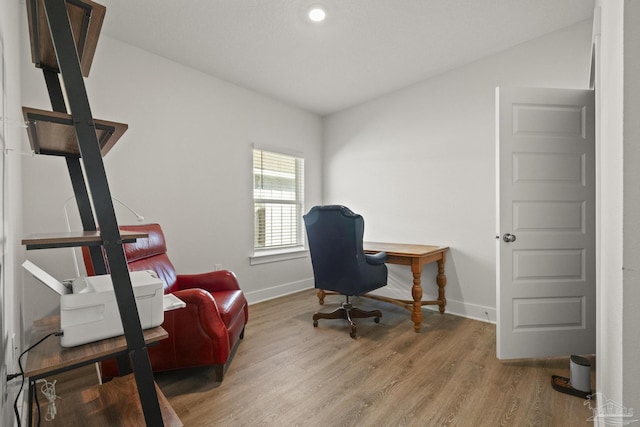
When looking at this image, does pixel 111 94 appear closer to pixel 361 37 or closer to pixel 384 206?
pixel 361 37

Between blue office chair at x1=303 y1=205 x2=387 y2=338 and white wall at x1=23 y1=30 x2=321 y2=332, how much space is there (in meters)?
1.08

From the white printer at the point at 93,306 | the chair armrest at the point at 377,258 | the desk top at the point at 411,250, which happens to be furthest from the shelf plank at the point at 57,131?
the desk top at the point at 411,250

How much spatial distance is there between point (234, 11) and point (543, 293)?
3.05 meters

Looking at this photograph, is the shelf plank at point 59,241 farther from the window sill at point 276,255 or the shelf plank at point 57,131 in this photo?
the window sill at point 276,255

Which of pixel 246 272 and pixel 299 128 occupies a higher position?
pixel 299 128

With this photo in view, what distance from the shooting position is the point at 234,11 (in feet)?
7.39

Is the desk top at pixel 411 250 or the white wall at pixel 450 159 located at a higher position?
the white wall at pixel 450 159

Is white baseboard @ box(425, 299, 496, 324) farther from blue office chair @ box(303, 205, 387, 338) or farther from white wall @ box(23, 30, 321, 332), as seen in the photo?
white wall @ box(23, 30, 321, 332)

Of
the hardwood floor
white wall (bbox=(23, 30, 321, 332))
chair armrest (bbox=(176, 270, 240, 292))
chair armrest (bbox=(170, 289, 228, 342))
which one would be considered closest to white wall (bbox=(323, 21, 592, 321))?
the hardwood floor

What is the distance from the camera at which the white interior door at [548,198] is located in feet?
6.70

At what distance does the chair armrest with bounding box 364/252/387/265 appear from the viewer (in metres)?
2.67

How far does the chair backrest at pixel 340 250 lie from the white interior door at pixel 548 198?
1031 millimetres

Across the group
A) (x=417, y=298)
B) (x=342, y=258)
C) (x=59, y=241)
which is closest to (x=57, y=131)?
(x=59, y=241)

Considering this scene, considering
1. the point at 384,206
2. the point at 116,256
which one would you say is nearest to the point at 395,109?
the point at 384,206
